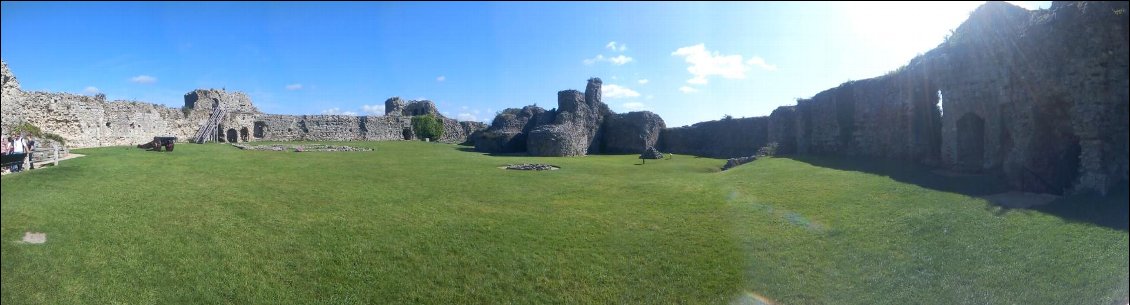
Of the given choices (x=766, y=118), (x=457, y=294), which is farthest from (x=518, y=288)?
(x=766, y=118)

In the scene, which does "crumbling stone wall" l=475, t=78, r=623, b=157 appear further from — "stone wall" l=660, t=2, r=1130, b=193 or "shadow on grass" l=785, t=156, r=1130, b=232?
"stone wall" l=660, t=2, r=1130, b=193

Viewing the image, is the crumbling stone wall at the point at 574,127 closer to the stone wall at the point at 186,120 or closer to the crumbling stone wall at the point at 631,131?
the crumbling stone wall at the point at 631,131

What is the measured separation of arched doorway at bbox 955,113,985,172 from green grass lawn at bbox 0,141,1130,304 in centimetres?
334

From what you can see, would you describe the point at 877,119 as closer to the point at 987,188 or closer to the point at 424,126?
the point at 987,188

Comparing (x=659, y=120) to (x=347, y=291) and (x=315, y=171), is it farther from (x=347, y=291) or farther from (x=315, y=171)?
(x=347, y=291)

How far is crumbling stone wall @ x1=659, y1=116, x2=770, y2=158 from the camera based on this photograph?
36.8 meters

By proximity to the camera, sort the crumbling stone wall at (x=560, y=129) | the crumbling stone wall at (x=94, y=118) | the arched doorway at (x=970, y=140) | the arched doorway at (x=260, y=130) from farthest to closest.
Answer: the arched doorway at (x=260, y=130), the crumbling stone wall at (x=560, y=129), the crumbling stone wall at (x=94, y=118), the arched doorway at (x=970, y=140)

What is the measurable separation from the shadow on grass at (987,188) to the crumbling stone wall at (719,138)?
15.7m

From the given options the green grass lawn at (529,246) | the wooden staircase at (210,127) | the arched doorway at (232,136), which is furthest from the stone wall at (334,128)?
the green grass lawn at (529,246)

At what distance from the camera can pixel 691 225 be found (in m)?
11.6

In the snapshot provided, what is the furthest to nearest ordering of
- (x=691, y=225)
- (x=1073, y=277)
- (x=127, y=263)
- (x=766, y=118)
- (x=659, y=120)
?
(x=659, y=120), (x=766, y=118), (x=691, y=225), (x=127, y=263), (x=1073, y=277)

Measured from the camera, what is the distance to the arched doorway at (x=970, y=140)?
1630 cm

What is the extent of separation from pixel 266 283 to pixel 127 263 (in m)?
2.22

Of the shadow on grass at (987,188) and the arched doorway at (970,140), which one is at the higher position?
the arched doorway at (970,140)
